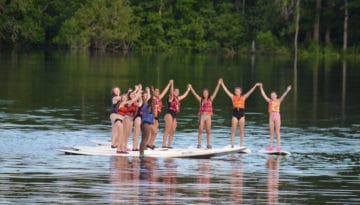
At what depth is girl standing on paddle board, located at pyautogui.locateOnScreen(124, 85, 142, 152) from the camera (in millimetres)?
30453

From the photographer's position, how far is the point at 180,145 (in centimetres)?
3425

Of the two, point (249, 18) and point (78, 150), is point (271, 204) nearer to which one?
point (78, 150)

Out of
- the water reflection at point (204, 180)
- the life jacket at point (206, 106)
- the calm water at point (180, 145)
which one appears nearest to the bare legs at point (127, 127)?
the calm water at point (180, 145)

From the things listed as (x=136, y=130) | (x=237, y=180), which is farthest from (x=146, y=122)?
(x=237, y=180)

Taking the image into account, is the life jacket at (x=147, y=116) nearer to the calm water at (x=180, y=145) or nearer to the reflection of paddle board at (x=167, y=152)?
the reflection of paddle board at (x=167, y=152)

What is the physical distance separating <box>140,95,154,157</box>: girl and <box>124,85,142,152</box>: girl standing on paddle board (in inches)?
10.2

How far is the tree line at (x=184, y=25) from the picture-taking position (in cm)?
11469

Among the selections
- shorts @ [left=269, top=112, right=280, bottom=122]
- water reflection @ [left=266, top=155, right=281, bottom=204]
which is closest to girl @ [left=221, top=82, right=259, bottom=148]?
shorts @ [left=269, top=112, right=280, bottom=122]

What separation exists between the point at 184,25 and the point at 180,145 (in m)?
89.6

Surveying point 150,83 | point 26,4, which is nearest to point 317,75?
point 150,83

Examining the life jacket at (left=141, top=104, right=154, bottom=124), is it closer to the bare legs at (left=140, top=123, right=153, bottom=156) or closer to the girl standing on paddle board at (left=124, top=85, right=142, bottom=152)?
the bare legs at (left=140, top=123, right=153, bottom=156)

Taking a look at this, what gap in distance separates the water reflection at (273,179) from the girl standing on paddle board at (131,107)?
3.84 m

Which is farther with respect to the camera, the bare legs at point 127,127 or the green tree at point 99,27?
the green tree at point 99,27

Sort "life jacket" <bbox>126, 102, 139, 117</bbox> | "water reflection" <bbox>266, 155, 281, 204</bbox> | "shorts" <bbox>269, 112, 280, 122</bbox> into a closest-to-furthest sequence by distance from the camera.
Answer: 1. "water reflection" <bbox>266, 155, 281, 204</bbox>
2. "life jacket" <bbox>126, 102, 139, 117</bbox>
3. "shorts" <bbox>269, 112, 280, 122</bbox>
